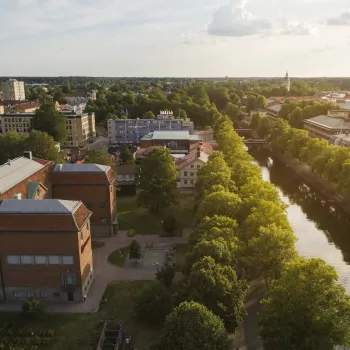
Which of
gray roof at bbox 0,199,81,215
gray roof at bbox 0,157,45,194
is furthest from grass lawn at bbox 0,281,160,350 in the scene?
gray roof at bbox 0,157,45,194

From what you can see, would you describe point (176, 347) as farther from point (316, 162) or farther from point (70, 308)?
point (316, 162)

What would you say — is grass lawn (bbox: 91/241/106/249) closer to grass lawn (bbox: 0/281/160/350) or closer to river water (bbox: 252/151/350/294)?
grass lawn (bbox: 0/281/160/350)

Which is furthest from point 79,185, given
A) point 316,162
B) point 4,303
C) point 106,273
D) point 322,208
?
point 316,162

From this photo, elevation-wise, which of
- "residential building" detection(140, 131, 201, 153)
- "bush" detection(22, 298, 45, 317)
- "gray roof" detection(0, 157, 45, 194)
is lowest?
"bush" detection(22, 298, 45, 317)

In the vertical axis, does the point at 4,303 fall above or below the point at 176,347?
below

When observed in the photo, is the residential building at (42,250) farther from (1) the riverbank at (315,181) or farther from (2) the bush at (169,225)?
(1) the riverbank at (315,181)

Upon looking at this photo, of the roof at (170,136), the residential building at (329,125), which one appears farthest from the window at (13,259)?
the residential building at (329,125)
